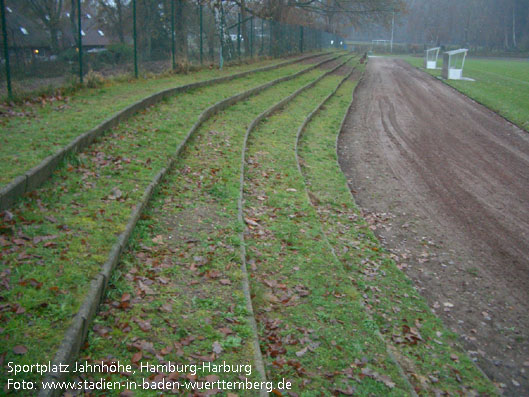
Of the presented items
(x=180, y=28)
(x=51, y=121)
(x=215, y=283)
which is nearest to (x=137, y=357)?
(x=215, y=283)

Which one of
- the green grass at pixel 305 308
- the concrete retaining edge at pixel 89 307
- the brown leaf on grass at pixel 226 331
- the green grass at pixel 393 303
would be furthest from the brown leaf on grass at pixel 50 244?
the green grass at pixel 393 303

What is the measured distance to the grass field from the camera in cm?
405

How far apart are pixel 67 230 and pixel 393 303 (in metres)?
3.98

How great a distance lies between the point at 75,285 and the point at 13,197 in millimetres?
1984

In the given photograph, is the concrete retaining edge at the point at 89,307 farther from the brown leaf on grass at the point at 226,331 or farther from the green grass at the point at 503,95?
the green grass at the point at 503,95

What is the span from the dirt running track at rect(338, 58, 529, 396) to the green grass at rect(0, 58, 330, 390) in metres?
3.61

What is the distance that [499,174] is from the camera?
11.2 metres

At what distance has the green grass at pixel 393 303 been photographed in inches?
181

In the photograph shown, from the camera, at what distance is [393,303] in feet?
19.0

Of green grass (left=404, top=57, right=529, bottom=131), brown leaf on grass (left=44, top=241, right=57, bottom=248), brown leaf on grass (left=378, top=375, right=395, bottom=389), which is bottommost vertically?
brown leaf on grass (left=378, top=375, right=395, bottom=389)

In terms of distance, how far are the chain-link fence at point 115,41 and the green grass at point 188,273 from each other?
5382mm

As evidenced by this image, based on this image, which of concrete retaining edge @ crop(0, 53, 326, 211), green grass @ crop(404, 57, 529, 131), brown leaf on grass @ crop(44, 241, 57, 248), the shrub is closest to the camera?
brown leaf on grass @ crop(44, 241, 57, 248)

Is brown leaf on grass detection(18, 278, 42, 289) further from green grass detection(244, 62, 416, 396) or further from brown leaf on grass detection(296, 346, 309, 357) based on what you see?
brown leaf on grass detection(296, 346, 309, 357)

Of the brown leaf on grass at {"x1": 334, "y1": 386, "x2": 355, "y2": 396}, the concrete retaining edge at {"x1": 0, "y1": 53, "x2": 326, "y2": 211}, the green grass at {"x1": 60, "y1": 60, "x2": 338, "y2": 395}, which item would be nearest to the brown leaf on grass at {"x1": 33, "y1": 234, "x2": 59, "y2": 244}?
the concrete retaining edge at {"x1": 0, "y1": 53, "x2": 326, "y2": 211}
